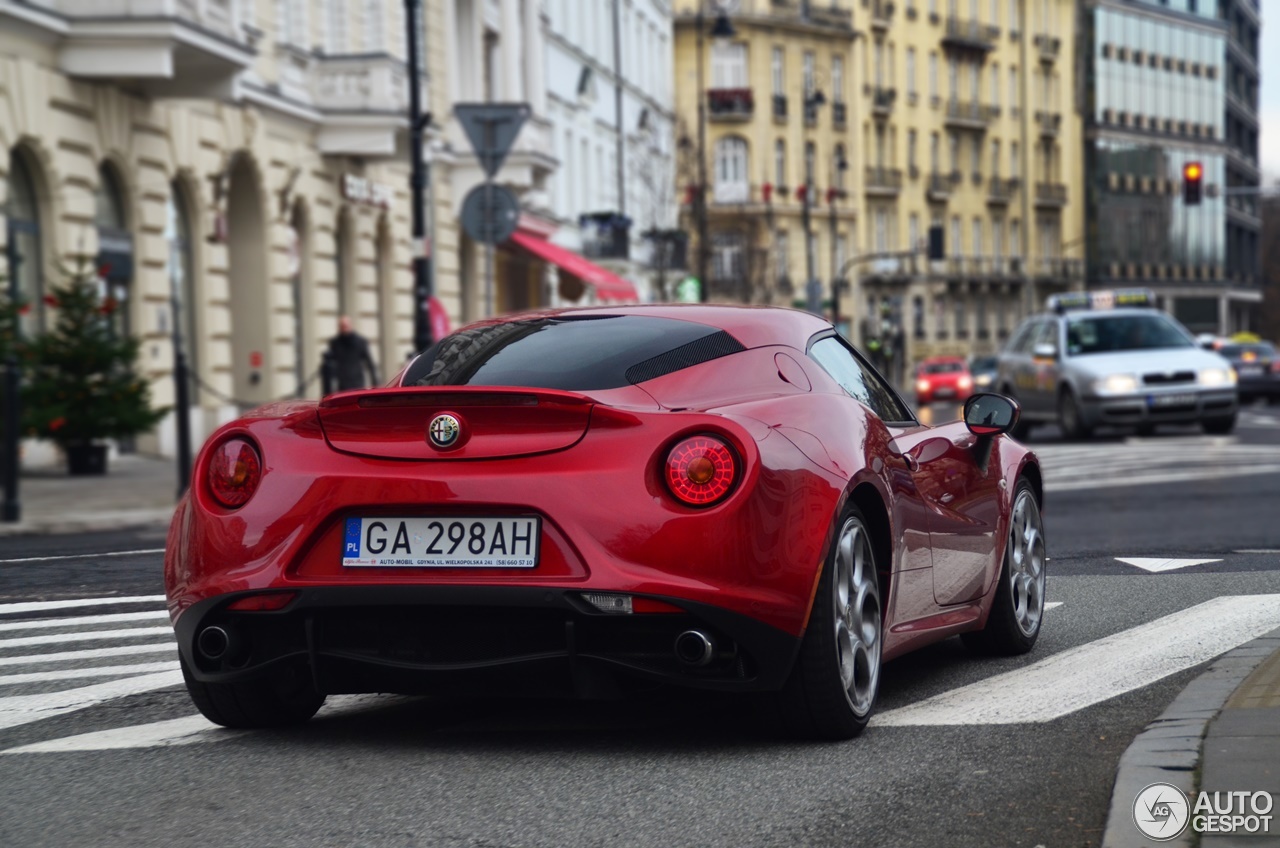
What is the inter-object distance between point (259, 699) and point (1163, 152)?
125421 mm

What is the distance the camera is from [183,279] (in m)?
28.2

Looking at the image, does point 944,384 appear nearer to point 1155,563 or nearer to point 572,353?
point 1155,563

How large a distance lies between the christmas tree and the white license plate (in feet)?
53.1

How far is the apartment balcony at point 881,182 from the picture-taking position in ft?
340

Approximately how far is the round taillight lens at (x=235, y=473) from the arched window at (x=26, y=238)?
17.5 m

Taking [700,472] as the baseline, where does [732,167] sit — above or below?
above

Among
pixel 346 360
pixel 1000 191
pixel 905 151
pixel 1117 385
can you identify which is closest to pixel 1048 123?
pixel 1000 191

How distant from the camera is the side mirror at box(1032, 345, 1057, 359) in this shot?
26969mm

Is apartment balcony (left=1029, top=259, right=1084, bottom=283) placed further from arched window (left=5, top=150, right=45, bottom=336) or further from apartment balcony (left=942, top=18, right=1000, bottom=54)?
arched window (left=5, top=150, right=45, bottom=336)

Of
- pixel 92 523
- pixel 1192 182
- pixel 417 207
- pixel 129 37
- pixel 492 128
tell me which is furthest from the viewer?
pixel 1192 182

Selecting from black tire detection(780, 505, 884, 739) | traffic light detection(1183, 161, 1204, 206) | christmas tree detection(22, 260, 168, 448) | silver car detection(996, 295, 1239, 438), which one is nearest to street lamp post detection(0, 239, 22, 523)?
christmas tree detection(22, 260, 168, 448)

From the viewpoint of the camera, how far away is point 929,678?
720 centimetres

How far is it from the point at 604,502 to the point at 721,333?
107cm

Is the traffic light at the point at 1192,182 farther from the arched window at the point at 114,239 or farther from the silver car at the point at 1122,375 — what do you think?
the arched window at the point at 114,239
